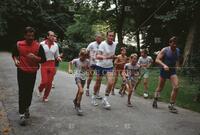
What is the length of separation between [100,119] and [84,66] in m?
1.54

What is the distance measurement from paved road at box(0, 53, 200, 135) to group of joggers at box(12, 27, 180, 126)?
0.96ft

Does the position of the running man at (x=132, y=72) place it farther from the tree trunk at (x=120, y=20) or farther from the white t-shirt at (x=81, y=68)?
the tree trunk at (x=120, y=20)

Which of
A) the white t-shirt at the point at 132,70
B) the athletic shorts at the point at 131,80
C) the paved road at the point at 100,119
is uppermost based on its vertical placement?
the white t-shirt at the point at 132,70

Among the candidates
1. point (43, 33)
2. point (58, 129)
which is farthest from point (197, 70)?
point (43, 33)

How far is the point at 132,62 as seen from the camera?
11961 mm

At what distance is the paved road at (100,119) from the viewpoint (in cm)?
811

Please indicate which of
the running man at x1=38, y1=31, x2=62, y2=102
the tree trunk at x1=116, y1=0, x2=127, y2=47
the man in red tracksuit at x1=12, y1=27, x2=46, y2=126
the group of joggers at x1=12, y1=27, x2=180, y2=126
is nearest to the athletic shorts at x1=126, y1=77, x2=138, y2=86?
the group of joggers at x1=12, y1=27, x2=180, y2=126

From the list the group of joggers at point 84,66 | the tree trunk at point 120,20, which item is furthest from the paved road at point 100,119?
the tree trunk at point 120,20

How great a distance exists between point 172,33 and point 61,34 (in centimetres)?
2458

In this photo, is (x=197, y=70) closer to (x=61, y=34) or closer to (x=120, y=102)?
(x=120, y=102)

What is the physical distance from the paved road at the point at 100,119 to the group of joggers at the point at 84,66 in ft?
0.96

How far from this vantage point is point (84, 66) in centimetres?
1003

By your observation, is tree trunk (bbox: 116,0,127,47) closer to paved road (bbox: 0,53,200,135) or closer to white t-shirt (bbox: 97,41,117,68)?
paved road (bbox: 0,53,200,135)

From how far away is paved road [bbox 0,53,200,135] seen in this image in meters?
8.11
